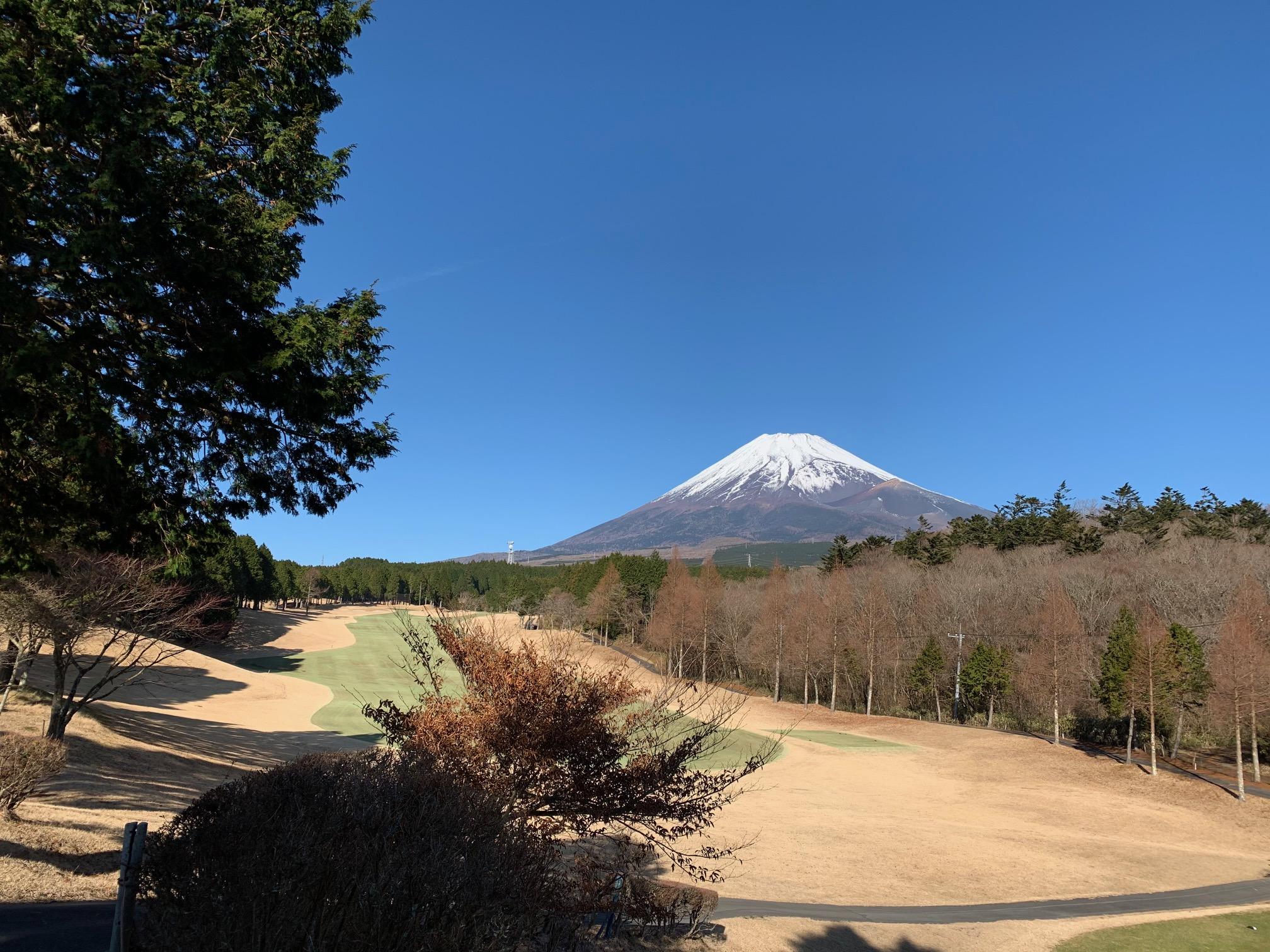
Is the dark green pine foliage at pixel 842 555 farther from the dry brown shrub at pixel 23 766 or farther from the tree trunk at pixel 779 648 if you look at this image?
the dry brown shrub at pixel 23 766

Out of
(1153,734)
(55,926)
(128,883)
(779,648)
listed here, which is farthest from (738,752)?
(128,883)

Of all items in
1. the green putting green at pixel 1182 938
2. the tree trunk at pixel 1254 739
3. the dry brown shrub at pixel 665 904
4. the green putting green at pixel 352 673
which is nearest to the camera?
the dry brown shrub at pixel 665 904

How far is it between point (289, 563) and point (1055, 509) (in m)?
109

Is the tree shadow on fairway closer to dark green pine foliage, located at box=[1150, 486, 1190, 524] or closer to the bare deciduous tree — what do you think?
the bare deciduous tree

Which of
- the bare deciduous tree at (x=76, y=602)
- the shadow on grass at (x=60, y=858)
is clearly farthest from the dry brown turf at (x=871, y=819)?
the bare deciduous tree at (x=76, y=602)

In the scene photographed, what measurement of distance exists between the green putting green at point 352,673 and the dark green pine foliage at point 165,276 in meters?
25.5

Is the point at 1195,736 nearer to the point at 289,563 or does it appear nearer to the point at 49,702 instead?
the point at 49,702

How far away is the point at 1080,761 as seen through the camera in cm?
3497

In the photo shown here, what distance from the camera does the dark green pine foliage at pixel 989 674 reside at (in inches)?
1809

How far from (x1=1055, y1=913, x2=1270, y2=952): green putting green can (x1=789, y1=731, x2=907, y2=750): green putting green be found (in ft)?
88.2

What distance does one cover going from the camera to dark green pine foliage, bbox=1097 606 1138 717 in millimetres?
34344

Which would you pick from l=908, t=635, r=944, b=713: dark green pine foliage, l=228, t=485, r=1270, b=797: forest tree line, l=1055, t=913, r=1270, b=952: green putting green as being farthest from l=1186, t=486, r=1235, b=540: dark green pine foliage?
l=1055, t=913, r=1270, b=952: green putting green

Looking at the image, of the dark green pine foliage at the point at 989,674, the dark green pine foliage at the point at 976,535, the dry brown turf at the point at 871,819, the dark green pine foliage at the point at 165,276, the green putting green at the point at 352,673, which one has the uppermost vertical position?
the dark green pine foliage at the point at 976,535

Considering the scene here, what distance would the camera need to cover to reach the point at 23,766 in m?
10.3
